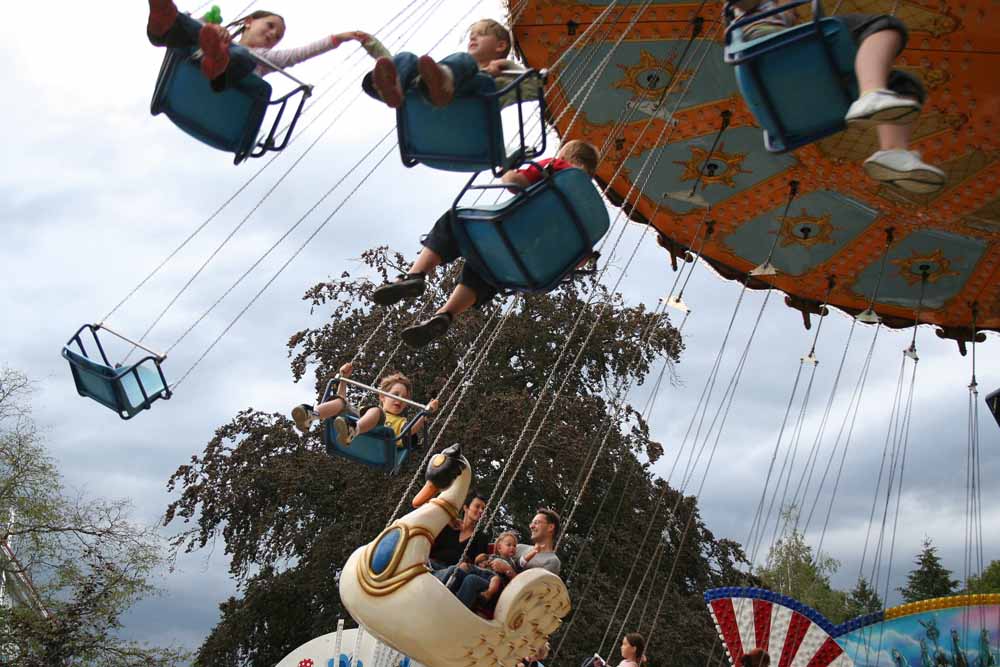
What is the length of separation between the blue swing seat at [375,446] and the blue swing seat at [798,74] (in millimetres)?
3189

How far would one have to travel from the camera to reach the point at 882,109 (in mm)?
4172

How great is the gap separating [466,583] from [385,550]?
0.47 m

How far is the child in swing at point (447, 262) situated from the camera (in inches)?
227

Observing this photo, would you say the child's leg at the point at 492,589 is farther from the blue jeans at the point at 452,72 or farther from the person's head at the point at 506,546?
the blue jeans at the point at 452,72

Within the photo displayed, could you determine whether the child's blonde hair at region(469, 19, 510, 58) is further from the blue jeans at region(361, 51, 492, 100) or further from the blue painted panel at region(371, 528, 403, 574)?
the blue painted panel at region(371, 528, 403, 574)

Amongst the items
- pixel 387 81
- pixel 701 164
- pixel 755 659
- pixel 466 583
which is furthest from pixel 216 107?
pixel 755 659

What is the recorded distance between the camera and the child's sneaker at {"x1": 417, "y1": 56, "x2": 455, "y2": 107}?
5219 millimetres

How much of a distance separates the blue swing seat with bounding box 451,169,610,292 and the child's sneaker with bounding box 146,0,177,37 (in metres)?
1.58

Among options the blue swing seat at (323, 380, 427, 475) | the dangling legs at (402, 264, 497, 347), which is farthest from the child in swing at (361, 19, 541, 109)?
the blue swing seat at (323, 380, 427, 475)

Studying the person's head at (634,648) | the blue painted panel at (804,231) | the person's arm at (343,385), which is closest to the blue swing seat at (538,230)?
the person's arm at (343,385)

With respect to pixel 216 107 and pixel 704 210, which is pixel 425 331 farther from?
pixel 704 210

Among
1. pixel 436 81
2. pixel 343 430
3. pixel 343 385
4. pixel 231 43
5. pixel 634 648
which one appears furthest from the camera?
pixel 634 648

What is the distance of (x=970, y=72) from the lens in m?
7.54

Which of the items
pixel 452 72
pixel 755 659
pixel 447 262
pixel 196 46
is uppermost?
pixel 755 659
